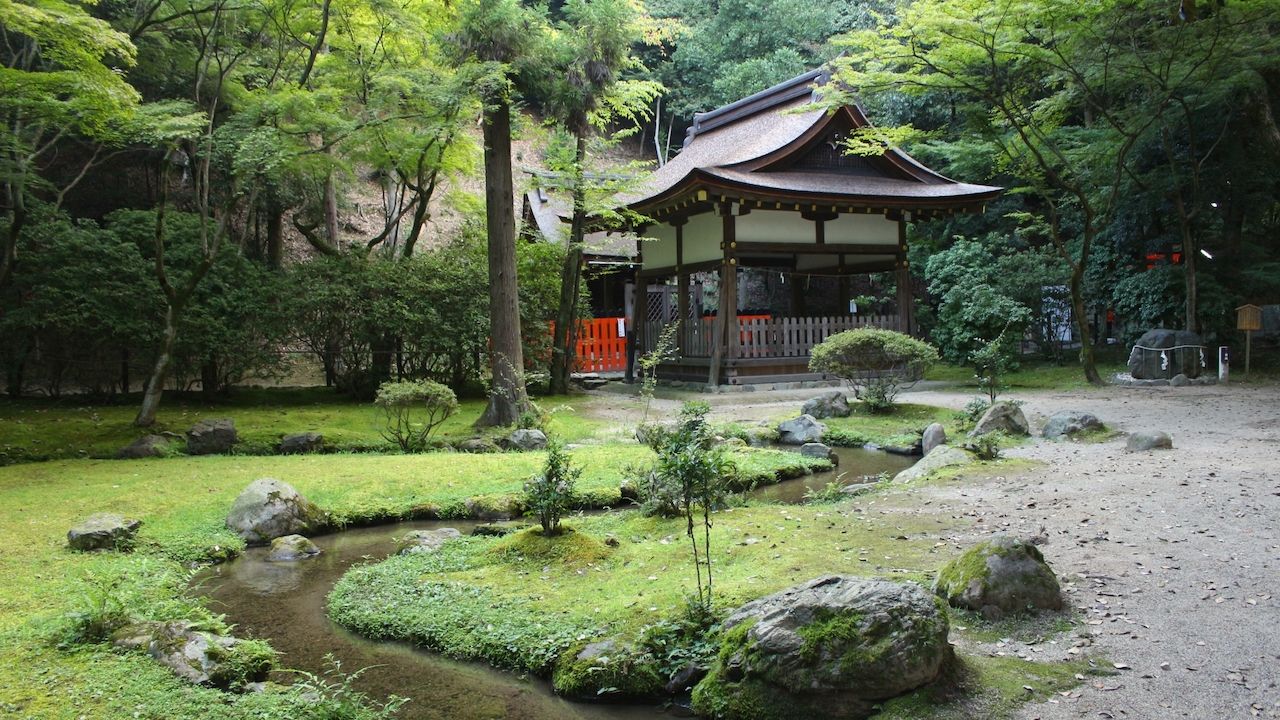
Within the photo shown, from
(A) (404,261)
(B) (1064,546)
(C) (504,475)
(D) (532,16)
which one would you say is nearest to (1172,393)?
(B) (1064,546)

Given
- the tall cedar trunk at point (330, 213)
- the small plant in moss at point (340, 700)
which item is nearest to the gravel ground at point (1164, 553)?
the small plant in moss at point (340, 700)

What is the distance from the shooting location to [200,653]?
12.5 feet

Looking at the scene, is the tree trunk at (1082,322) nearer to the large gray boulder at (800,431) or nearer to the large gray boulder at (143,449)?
the large gray boulder at (800,431)

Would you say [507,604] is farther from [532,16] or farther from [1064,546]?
[532,16]

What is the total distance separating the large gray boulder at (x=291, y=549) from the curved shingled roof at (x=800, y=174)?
10384 millimetres

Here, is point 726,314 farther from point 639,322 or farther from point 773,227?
point 639,322

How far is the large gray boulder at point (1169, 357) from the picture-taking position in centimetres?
1466

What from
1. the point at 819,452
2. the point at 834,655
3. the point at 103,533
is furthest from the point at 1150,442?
the point at 103,533

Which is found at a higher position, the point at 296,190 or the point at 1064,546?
the point at 296,190

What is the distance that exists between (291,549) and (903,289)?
605 inches

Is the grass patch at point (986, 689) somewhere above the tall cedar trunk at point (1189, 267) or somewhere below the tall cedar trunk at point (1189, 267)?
below

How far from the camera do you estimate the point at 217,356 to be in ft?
43.5

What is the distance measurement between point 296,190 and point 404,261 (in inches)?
199

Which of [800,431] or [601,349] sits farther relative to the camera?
[601,349]
